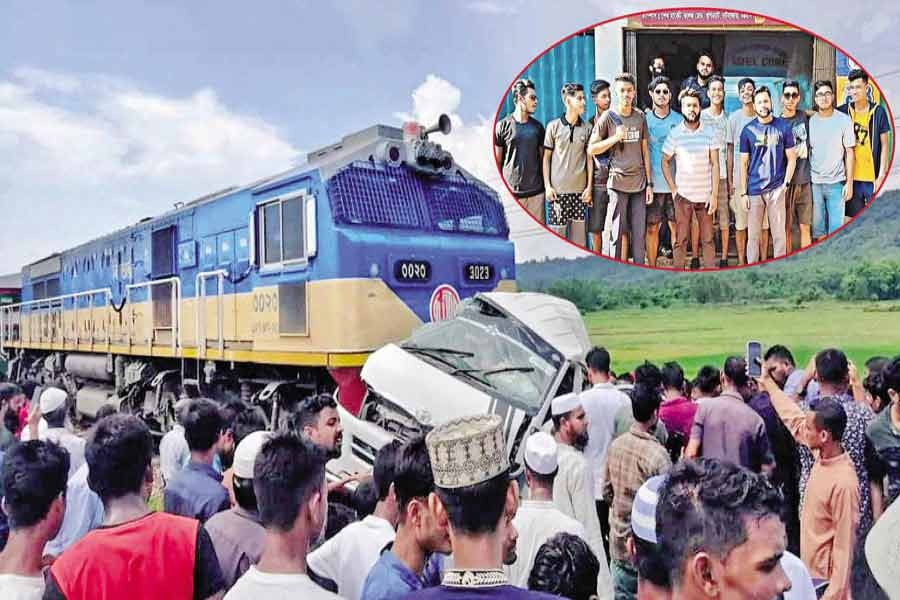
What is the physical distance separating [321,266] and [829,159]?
715cm

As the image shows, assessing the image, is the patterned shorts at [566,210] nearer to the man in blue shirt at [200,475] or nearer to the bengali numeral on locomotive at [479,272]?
the bengali numeral on locomotive at [479,272]

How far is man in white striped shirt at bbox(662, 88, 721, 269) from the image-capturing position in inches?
430

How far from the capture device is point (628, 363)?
1697cm

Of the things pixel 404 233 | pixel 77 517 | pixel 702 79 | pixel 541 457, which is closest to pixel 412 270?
pixel 404 233

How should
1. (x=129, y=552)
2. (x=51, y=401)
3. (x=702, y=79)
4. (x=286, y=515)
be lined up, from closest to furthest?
1. (x=286, y=515)
2. (x=129, y=552)
3. (x=51, y=401)
4. (x=702, y=79)

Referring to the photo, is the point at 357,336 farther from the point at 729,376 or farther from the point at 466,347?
the point at 729,376

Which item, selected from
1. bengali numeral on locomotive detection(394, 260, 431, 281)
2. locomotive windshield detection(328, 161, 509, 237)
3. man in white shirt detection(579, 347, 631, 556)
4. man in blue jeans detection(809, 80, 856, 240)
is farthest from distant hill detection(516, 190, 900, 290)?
man in white shirt detection(579, 347, 631, 556)

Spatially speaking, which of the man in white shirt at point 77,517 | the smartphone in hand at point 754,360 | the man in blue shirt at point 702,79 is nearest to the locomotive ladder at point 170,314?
the man in white shirt at point 77,517

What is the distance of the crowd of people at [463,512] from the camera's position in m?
1.74

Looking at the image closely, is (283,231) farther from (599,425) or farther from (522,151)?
(599,425)

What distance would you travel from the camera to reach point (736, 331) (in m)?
15.9

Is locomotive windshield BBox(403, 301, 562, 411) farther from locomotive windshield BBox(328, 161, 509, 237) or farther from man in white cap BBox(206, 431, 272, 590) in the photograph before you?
man in white cap BBox(206, 431, 272, 590)

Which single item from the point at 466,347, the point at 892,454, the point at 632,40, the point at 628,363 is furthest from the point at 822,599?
the point at 628,363

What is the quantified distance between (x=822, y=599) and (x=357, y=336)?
15.1 ft
